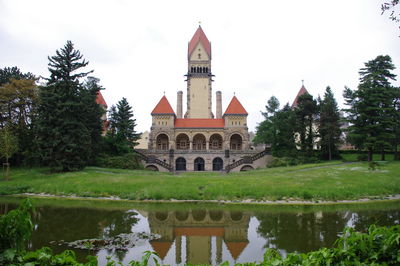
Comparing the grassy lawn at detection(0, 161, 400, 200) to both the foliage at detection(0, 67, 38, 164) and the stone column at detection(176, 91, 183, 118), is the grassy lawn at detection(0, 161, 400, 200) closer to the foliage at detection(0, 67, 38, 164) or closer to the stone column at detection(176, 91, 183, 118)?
the foliage at detection(0, 67, 38, 164)

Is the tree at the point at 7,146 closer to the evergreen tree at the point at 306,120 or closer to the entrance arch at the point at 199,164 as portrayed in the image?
the entrance arch at the point at 199,164

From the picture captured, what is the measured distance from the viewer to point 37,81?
40.9 m

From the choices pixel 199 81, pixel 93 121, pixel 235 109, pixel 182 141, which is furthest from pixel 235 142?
pixel 93 121

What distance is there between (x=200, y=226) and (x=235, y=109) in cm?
4451

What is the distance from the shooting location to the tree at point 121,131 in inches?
1706

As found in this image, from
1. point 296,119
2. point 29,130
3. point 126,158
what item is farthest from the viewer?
point 296,119

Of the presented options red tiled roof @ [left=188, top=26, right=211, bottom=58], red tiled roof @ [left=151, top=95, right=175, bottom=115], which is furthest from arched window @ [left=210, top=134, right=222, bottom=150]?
red tiled roof @ [left=188, top=26, right=211, bottom=58]

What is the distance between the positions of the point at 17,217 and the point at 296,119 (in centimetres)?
4334

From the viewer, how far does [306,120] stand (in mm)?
43969

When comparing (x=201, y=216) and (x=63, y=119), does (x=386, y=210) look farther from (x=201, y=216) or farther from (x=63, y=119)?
(x=63, y=119)

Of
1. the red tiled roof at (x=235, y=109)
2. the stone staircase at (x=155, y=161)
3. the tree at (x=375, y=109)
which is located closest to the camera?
the tree at (x=375, y=109)

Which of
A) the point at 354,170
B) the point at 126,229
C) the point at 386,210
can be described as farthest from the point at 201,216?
the point at 354,170

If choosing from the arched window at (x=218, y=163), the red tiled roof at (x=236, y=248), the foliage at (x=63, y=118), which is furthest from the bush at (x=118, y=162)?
the red tiled roof at (x=236, y=248)

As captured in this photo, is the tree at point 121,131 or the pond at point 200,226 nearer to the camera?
the pond at point 200,226
